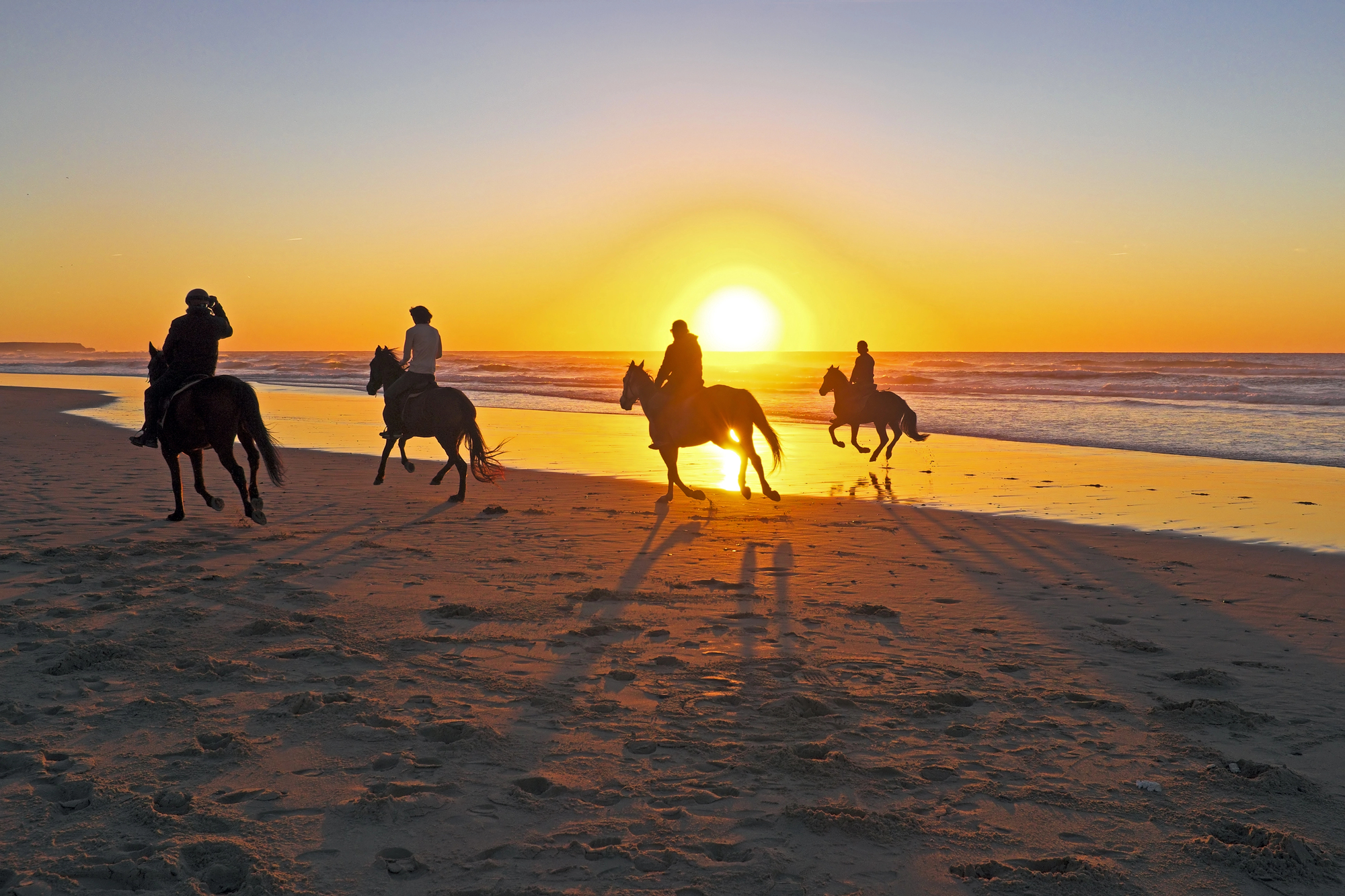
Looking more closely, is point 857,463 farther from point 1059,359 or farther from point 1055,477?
point 1059,359

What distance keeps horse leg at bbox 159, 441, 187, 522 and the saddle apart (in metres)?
0.25

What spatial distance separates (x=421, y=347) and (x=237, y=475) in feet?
9.71

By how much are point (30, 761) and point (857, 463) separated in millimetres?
14121

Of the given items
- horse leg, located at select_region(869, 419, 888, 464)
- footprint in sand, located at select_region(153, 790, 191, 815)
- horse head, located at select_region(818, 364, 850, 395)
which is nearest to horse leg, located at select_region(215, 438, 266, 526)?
footprint in sand, located at select_region(153, 790, 191, 815)

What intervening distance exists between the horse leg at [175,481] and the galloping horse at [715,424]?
5.25 meters

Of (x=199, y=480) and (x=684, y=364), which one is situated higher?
(x=684, y=364)

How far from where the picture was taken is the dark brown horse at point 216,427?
8.71 meters

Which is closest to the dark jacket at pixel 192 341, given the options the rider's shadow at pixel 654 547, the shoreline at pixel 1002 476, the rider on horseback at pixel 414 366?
the rider on horseback at pixel 414 366

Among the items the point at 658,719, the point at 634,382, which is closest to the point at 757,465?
the point at 634,382

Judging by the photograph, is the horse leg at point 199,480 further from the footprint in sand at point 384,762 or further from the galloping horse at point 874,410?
the galloping horse at point 874,410

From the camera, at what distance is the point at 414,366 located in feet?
36.7

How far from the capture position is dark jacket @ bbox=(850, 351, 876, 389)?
16156mm

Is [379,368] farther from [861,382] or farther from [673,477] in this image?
[861,382]

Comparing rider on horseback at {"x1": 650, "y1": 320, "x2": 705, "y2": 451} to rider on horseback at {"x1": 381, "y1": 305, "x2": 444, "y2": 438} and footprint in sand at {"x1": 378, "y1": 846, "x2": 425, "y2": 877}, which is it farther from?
footprint in sand at {"x1": 378, "y1": 846, "x2": 425, "y2": 877}
